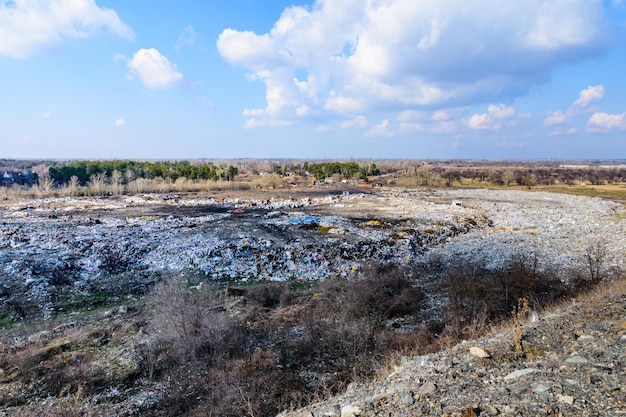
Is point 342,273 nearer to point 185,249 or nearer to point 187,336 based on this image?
point 187,336

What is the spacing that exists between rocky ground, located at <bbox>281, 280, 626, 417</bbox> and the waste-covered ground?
714 cm

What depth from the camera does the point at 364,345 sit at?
6.43 meters

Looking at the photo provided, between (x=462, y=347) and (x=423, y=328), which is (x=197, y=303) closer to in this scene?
(x=423, y=328)

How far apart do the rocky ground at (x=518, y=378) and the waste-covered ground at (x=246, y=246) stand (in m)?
7.14

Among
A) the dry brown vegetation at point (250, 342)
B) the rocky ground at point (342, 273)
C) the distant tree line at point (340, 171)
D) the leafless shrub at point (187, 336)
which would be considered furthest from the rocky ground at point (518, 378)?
the distant tree line at point (340, 171)

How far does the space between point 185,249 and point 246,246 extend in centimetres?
237

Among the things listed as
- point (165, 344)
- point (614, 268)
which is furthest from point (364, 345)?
point (614, 268)

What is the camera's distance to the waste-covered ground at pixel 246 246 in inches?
444

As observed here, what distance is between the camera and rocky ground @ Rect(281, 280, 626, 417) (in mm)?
3248

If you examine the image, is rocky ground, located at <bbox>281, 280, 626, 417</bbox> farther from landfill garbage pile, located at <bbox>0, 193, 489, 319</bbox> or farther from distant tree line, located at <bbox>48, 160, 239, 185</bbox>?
distant tree line, located at <bbox>48, 160, 239, 185</bbox>

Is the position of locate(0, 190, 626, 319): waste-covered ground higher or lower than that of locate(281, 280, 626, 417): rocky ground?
lower

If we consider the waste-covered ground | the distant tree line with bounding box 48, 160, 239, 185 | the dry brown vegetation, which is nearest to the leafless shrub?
the dry brown vegetation

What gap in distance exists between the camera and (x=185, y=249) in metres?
14.1

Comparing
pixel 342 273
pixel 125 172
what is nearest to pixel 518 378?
pixel 342 273
